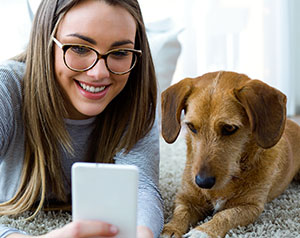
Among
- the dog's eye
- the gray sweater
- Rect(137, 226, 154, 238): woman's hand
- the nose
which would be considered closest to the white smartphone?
Rect(137, 226, 154, 238): woman's hand

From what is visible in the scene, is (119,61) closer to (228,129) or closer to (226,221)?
(228,129)

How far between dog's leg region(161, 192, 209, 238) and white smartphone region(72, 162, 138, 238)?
0.46 meters

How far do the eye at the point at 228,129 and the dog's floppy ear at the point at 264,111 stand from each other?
0.22 feet

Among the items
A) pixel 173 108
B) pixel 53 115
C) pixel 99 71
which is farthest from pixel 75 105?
pixel 173 108

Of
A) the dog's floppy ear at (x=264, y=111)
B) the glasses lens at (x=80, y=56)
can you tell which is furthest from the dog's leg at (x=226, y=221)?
the glasses lens at (x=80, y=56)

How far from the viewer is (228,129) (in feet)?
4.93

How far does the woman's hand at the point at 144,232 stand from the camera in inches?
49.8

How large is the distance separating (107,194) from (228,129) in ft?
2.18

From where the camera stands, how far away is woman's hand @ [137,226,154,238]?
1265 millimetres

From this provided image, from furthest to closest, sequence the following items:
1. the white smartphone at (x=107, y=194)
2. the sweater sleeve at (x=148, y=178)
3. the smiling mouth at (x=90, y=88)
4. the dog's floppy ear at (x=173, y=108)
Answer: the dog's floppy ear at (x=173, y=108) < the smiling mouth at (x=90, y=88) < the sweater sleeve at (x=148, y=178) < the white smartphone at (x=107, y=194)

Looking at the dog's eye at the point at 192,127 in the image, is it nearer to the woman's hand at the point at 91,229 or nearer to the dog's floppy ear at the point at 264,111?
the dog's floppy ear at the point at 264,111

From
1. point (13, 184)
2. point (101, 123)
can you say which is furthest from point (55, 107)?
point (13, 184)

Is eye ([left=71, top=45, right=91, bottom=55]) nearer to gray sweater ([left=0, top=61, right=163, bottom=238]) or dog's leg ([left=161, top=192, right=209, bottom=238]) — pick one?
gray sweater ([left=0, top=61, right=163, bottom=238])

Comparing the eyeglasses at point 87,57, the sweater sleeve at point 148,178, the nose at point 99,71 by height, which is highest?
the eyeglasses at point 87,57
